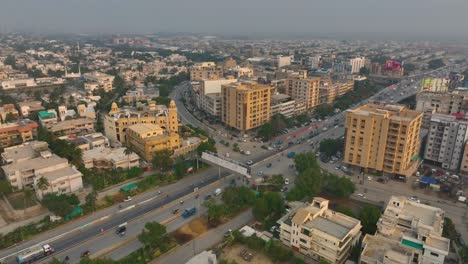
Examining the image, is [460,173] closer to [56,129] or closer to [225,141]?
[225,141]

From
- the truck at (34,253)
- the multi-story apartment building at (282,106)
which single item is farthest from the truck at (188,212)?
the multi-story apartment building at (282,106)

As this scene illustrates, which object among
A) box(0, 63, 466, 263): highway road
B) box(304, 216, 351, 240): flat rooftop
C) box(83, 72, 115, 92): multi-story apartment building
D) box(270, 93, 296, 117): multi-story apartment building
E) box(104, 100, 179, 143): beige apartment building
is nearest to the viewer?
box(304, 216, 351, 240): flat rooftop

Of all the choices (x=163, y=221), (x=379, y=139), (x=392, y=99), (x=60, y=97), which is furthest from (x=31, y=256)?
(x=392, y=99)

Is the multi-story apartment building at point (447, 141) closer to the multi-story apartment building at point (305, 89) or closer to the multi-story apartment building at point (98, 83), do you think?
the multi-story apartment building at point (305, 89)

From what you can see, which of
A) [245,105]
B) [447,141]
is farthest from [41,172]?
[447,141]

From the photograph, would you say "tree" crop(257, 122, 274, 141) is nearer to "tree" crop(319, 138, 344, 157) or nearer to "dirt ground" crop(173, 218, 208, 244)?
"tree" crop(319, 138, 344, 157)

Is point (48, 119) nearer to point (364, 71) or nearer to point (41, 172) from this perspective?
point (41, 172)

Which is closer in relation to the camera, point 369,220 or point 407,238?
point 407,238

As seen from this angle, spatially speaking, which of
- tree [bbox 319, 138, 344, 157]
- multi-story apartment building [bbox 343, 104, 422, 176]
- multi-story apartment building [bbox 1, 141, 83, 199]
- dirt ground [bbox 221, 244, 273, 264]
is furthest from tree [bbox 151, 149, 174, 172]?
multi-story apartment building [bbox 343, 104, 422, 176]
